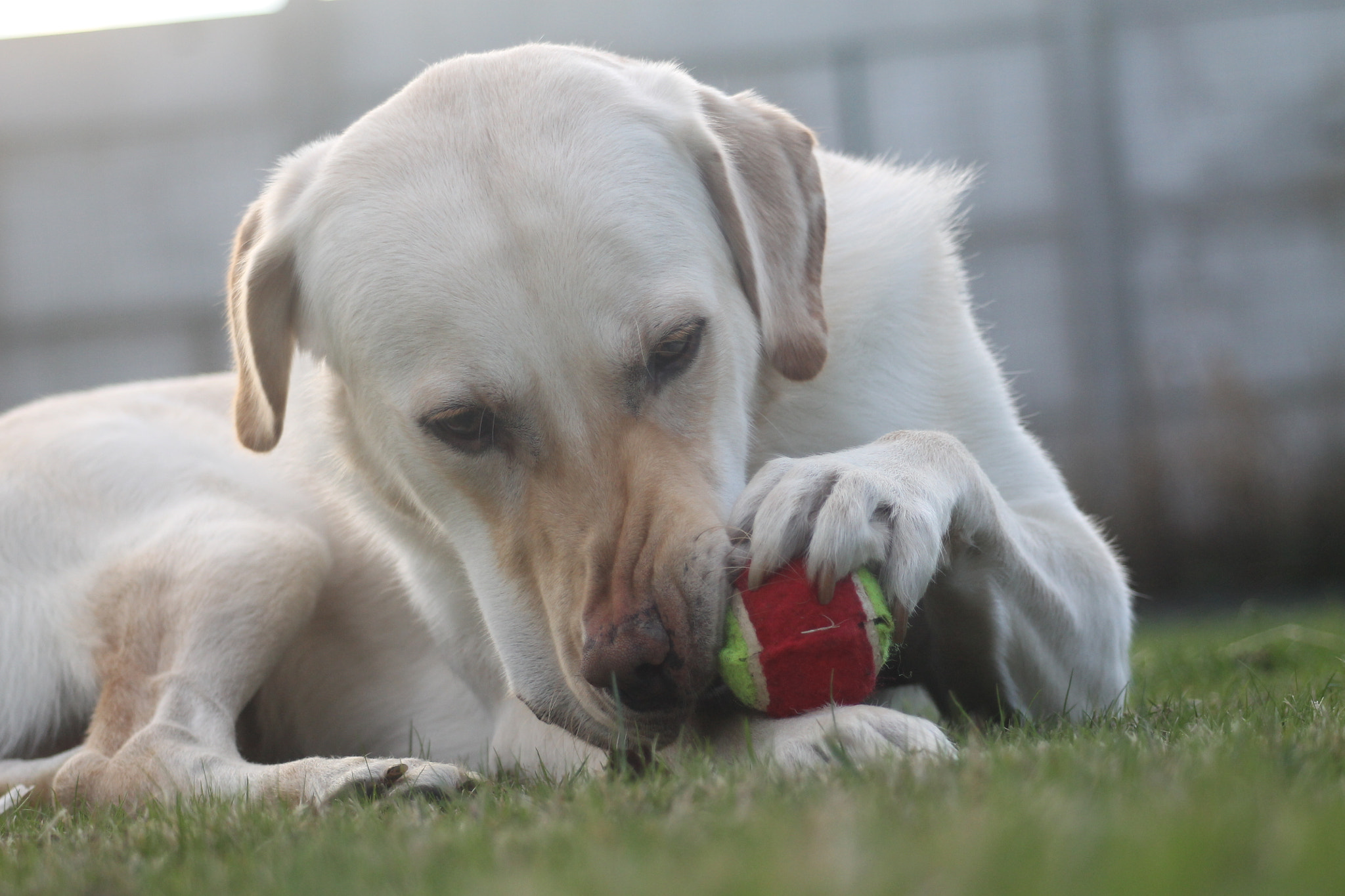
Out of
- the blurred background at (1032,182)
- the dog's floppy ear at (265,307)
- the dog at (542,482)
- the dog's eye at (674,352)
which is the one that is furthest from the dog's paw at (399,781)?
the blurred background at (1032,182)

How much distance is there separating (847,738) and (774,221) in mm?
1024

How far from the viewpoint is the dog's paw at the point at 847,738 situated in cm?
150

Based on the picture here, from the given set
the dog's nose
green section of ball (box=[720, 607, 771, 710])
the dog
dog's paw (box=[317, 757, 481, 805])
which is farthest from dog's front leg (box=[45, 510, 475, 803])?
green section of ball (box=[720, 607, 771, 710])

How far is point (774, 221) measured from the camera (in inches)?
86.7

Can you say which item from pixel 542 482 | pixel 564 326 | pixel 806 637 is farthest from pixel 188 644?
pixel 806 637

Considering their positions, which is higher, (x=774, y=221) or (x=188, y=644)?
(x=774, y=221)

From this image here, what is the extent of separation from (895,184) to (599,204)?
0.97 meters

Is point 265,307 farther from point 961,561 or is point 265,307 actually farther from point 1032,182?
point 1032,182

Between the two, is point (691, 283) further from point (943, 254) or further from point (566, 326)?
point (943, 254)

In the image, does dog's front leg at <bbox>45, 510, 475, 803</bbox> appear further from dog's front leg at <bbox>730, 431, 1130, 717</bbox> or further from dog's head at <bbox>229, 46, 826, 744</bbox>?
→ dog's front leg at <bbox>730, 431, 1130, 717</bbox>

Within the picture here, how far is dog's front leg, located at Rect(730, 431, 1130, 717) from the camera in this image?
1.66 meters

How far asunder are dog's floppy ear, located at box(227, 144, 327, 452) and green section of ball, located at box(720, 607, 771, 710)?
3.86 ft

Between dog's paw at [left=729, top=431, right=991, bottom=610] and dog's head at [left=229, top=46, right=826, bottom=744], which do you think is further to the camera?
dog's head at [left=229, top=46, right=826, bottom=744]

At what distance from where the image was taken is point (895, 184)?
8.70 ft
